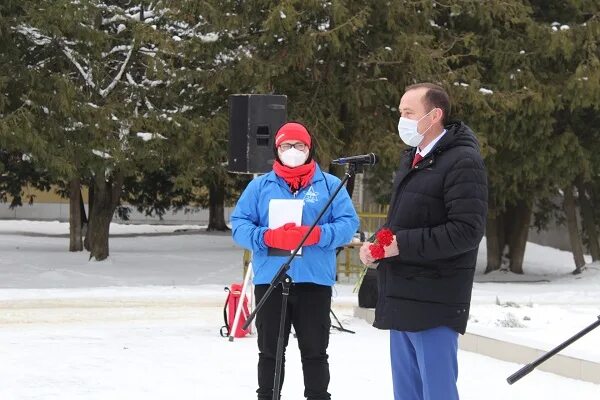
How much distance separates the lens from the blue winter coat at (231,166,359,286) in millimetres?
6043

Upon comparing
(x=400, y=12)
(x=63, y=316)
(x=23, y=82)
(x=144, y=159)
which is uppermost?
(x=400, y=12)

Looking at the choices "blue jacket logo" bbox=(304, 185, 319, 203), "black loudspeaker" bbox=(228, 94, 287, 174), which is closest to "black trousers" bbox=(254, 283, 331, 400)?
"blue jacket logo" bbox=(304, 185, 319, 203)

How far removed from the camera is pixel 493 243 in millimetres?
28094

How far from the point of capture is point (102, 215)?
25.7m

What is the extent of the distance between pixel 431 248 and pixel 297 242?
4.83 ft

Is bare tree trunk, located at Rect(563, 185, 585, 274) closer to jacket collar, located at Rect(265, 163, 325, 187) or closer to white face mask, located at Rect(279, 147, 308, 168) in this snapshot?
jacket collar, located at Rect(265, 163, 325, 187)

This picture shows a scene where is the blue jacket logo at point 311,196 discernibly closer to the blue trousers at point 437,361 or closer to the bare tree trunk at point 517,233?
the blue trousers at point 437,361

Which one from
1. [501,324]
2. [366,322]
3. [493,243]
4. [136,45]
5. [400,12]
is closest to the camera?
[501,324]

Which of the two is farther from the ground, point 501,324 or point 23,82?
point 23,82

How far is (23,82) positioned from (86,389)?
43.2 ft

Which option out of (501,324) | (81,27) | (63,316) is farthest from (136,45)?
(501,324)

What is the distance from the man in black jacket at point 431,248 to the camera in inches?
183

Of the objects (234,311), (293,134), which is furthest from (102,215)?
(293,134)

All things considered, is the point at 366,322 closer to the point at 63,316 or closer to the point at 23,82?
the point at 63,316
